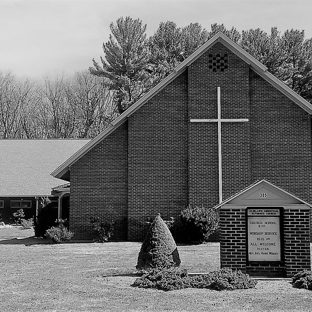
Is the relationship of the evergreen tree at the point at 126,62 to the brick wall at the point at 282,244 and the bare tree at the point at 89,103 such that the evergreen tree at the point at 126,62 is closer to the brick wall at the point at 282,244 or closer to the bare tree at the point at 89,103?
the bare tree at the point at 89,103

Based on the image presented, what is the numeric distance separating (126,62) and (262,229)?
4430 cm

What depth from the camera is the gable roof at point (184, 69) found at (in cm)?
2489

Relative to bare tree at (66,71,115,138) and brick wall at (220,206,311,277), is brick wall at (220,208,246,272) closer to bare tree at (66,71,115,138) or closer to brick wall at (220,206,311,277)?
brick wall at (220,206,311,277)

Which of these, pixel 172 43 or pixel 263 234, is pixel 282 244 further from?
pixel 172 43

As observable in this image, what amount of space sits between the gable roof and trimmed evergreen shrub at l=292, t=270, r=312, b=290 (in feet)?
43.0

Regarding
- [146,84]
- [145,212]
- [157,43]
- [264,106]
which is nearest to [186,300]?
[145,212]

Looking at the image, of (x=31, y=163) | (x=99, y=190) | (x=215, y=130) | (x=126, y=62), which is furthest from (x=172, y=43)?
(x=99, y=190)

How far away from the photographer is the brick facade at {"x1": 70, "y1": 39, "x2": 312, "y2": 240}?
25.0m

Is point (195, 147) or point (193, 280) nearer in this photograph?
point (193, 280)

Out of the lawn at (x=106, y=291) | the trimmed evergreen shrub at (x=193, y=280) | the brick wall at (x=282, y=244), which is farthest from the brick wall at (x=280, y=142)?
the trimmed evergreen shrub at (x=193, y=280)

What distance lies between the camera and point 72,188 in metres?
25.5

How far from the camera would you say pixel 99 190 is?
25.4m

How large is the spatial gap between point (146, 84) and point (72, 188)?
3079cm

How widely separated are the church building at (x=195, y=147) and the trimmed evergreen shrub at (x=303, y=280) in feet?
38.2
